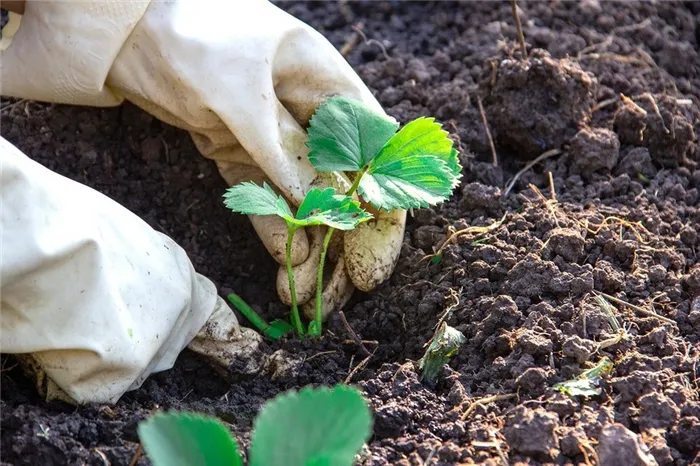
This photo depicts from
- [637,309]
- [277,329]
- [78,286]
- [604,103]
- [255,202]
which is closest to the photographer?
[78,286]

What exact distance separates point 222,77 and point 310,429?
0.82 metres

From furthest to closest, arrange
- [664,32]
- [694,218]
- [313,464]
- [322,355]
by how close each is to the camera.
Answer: [664,32] → [694,218] → [322,355] → [313,464]

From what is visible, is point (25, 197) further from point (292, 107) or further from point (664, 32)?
point (664, 32)

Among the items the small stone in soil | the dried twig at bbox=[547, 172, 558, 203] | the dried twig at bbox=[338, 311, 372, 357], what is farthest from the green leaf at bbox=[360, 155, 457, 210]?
the small stone in soil

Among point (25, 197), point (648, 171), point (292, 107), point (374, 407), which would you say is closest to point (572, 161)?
point (648, 171)

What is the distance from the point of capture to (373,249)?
5.90ft

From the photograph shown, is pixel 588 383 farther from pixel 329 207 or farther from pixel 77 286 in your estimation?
pixel 77 286

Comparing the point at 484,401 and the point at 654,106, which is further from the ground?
the point at 654,106

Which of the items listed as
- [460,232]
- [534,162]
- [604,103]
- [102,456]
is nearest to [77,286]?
[102,456]

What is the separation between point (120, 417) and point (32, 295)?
0.25 m

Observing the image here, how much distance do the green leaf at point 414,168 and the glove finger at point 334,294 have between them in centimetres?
22

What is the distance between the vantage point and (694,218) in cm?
194

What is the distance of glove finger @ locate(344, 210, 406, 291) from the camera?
1.79 metres

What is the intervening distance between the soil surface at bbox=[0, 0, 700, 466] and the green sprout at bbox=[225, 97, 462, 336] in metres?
0.19
